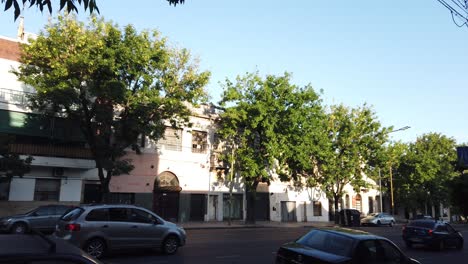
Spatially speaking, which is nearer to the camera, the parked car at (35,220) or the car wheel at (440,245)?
the parked car at (35,220)

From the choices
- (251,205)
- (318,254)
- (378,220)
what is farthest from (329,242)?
(378,220)

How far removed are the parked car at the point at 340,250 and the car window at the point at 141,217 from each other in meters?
5.81

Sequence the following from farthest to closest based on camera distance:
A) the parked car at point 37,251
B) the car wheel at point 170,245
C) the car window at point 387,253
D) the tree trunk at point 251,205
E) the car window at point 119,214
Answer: the tree trunk at point 251,205 → the car wheel at point 170,245 → the car window at point 119,214 → the car window at point 387,253 → the parked car at point 37,251

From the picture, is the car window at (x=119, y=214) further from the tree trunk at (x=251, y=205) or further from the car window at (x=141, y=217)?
the tree trunk at (x=251, y=205)

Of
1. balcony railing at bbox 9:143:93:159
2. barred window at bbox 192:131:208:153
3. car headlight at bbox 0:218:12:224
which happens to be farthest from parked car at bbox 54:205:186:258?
barred window at bbox 192:131:208:153

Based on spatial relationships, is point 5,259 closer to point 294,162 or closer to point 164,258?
point 164,258

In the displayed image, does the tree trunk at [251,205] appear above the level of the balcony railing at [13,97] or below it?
below

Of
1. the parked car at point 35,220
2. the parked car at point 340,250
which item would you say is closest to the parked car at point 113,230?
the parked car at point 340,250

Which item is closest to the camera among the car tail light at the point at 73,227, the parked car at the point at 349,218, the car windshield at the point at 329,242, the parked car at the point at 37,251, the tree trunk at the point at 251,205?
the parked car at the point at 37,251

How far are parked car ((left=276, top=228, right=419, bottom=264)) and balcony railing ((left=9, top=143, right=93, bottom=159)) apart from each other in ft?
72.5

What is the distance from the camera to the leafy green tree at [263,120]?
34.1 m

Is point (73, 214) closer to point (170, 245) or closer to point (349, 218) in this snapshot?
point (170, 245)

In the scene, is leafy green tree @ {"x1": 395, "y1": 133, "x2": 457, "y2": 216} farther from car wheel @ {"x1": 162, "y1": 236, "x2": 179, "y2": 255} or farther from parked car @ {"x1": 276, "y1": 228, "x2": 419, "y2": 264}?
parked car @ {"x1": 276, "y1": 228, "x2": 419, "y2": 264}

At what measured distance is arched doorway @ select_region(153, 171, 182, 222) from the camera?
3350cm
